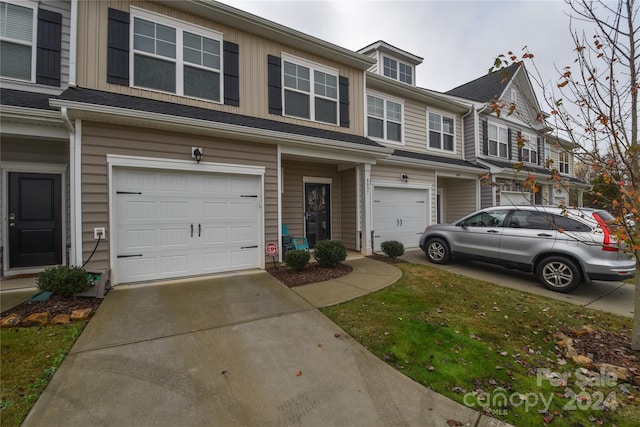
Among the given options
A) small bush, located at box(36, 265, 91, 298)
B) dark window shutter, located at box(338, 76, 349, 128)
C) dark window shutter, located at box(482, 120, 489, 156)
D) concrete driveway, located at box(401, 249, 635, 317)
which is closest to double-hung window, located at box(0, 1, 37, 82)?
small bush, located at box(36, 265, 91, 298)

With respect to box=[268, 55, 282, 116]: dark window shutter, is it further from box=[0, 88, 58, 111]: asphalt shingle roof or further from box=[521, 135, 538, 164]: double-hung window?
box=[521, 135, 538, 164]: double-hung window

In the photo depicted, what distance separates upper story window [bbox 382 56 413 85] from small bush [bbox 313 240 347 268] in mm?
8857

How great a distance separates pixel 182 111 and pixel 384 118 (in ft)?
21.1

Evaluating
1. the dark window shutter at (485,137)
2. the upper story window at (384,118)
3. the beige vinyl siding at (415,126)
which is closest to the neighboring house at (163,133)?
the upper story window at (384,118)

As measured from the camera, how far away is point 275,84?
21.8 feet

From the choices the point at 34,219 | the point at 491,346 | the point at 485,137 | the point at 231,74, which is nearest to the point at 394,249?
the point at 491,346

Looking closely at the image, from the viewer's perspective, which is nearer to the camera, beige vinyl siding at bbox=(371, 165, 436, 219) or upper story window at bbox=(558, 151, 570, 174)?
beige vinyl siding at bbox=(371, 165, 436, 219)

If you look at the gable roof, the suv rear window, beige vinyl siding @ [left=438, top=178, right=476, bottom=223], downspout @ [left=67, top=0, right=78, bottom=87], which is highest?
the gable roof

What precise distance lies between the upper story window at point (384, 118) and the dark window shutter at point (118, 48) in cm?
654

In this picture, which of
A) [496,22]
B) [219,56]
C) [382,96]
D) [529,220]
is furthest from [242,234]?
[496,22]

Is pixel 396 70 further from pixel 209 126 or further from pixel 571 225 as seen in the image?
pixel 209 126

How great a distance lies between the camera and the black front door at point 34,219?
18.3 ft

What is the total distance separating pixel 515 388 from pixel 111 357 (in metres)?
3.84

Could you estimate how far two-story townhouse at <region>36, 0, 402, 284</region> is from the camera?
15.3ft
